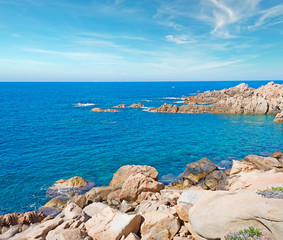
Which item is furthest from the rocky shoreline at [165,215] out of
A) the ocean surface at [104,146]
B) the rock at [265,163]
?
the ocean surface at [104,146]

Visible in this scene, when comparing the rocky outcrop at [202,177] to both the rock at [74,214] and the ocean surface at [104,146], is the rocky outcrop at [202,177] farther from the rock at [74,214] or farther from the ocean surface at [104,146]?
the rock at [74,214]

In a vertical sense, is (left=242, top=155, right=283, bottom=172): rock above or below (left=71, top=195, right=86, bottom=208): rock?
above

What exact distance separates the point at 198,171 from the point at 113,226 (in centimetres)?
1811

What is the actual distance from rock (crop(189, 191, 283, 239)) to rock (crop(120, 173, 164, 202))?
8.72 meters

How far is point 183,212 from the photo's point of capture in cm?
1441

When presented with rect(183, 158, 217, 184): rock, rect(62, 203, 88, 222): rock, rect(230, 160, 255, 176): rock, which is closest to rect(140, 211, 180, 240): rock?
rect(62, 203, 88, 222): rock

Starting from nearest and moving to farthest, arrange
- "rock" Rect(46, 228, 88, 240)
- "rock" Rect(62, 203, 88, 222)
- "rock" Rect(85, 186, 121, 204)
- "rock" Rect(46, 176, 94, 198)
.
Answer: "rock" Rect(46, 228, 88, 240), "rock" Rect(62, 203, 88, 222), "rock" Rect(85, 186, 121, 204), "rock" Rect(46, 176, 94, 198)

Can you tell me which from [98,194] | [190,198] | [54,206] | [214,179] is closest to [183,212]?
[190,198]

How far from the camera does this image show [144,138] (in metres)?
51.9

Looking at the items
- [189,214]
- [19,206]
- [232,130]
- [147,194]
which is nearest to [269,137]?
[232,130]

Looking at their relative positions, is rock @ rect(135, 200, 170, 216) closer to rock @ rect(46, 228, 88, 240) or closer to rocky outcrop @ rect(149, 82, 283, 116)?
rock @ rect(46, 228, 88, 240)

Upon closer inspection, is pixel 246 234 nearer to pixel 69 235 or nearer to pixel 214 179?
pixel 69 235

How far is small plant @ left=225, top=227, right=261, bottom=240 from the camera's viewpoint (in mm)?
10328

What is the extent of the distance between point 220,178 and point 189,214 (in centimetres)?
1584
